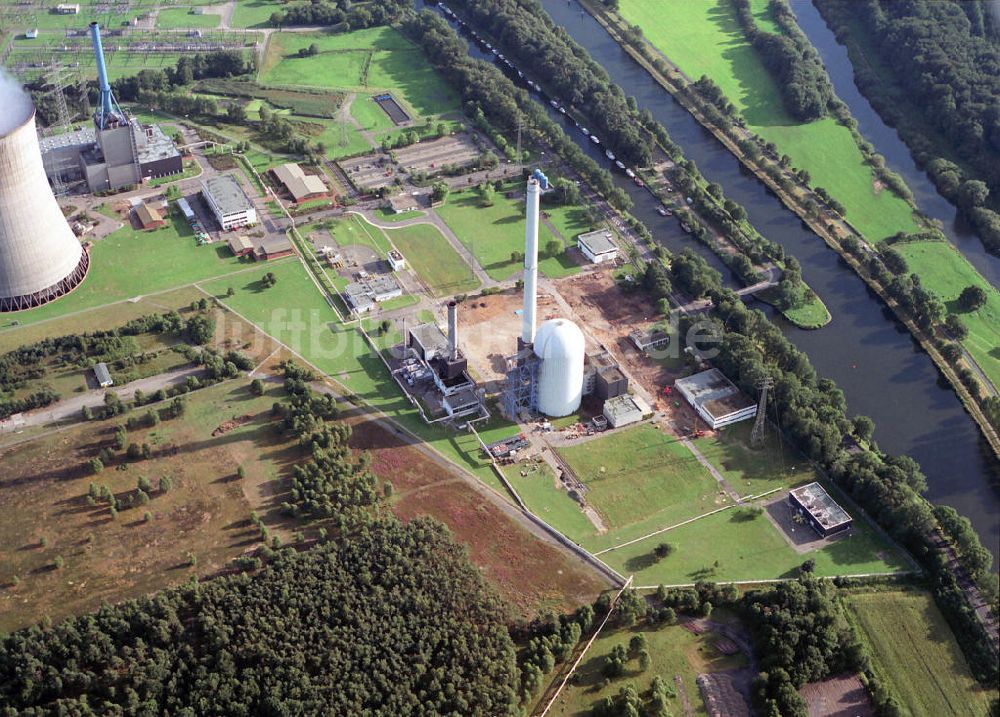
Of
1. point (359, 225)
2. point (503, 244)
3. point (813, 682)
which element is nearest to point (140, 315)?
point (359, 225)

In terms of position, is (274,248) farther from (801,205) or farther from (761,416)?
(801,205)

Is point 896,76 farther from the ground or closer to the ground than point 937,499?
farther from the ground

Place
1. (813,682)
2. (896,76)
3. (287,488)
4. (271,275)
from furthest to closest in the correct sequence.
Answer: (896,76), (271,275), (287,488), (813,682)

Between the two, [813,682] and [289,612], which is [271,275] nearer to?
[289,612]

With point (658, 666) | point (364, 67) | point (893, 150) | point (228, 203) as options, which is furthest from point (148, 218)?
point (893, 150)

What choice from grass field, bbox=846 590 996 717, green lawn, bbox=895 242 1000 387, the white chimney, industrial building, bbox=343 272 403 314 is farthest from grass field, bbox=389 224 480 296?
grass field, bbox=846 590 996 717

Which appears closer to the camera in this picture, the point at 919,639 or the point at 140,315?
the point at 919,639

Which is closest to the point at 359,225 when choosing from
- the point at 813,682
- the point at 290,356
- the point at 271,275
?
the point at 271,275

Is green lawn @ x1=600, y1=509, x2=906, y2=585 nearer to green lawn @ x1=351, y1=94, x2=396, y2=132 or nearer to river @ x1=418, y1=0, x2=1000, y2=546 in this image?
river @ x1=418, y1=0, x2=1000, y2=546

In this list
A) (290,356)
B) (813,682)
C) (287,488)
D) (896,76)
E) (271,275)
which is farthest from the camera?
(896,76)
